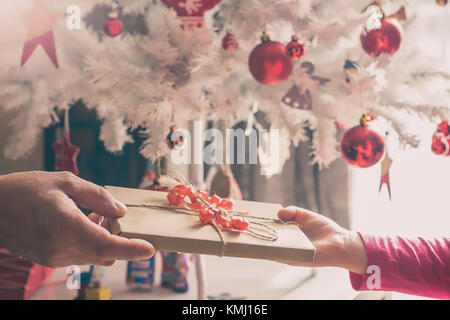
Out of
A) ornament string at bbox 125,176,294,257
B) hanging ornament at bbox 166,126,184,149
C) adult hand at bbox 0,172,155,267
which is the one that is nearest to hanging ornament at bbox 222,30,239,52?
hanging ornament at bbox 166,126,184,149

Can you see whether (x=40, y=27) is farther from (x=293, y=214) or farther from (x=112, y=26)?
(x=293, y=214)

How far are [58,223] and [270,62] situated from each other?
0.45 m

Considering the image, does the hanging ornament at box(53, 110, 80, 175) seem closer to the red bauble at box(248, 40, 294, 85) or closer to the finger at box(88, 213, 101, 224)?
the finger at box(88, 213, 101, 224)

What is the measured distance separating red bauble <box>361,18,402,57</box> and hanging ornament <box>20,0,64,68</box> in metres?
0.56

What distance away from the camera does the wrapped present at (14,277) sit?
1076 millimetres

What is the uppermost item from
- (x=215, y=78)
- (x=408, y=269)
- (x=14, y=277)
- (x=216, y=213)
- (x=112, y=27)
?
(x=112, y=27)

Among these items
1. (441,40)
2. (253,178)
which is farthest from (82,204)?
(253,178)

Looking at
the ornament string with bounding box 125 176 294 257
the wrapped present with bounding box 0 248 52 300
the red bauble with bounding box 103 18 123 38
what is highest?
the red bauble with bounding box 103 18 123 38

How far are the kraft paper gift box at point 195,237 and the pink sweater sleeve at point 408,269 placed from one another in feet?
0.70

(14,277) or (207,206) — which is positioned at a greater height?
(207,206)

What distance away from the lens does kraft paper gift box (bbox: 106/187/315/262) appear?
497mm

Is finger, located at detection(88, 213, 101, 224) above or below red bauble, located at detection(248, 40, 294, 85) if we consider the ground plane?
below

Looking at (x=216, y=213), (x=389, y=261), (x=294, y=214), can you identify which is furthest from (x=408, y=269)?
(x=216, y=213)

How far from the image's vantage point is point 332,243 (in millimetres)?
714
